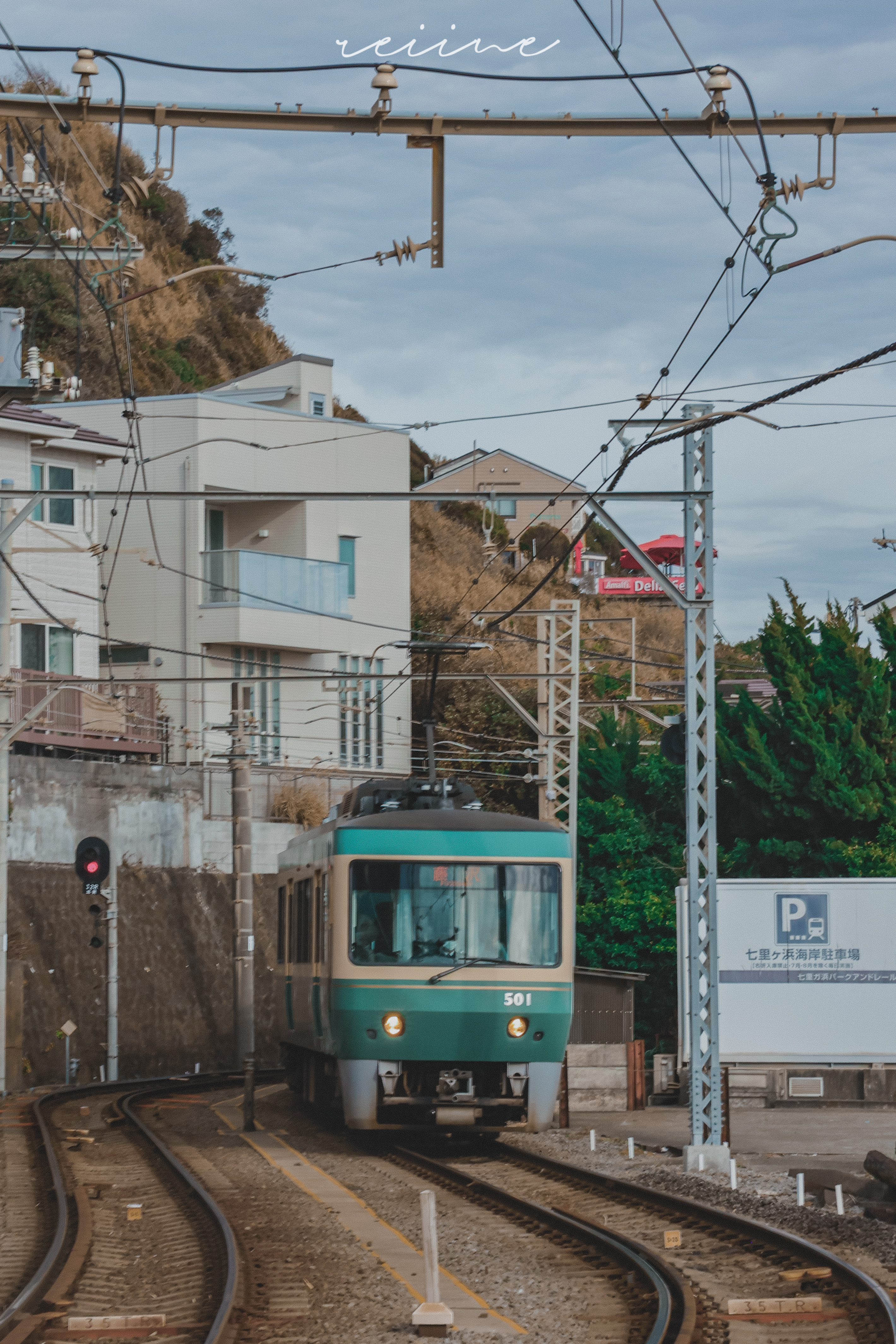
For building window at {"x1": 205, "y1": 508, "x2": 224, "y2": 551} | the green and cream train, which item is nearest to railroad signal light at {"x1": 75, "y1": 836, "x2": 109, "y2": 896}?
the green and cream train

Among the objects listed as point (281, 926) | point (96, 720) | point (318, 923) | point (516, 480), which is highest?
point (516, 480)

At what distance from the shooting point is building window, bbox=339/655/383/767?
4359cm

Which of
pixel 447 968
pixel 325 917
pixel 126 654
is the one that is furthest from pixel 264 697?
pixel 447 968

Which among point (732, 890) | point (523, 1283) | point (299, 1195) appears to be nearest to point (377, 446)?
point (732, 890)

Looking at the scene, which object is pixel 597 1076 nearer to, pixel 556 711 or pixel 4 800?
pixel 556 711

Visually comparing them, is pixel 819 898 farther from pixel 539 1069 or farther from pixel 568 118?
pixel 568 118

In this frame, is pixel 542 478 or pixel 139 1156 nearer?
pixel 139 1156

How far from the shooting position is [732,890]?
81.1ft

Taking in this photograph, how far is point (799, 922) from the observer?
2477cm

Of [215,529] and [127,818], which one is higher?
[215,529]

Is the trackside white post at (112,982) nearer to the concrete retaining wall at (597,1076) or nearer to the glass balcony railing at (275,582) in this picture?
the glass balcony railing at (275,582)

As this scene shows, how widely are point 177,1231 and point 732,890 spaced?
13.7 meters

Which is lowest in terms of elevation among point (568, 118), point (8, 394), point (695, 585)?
point (695, 585)

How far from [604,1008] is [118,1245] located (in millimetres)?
15047
